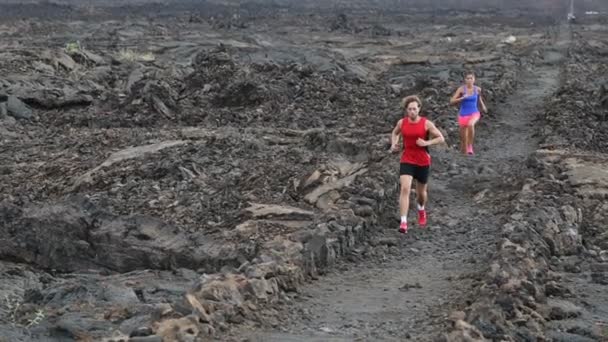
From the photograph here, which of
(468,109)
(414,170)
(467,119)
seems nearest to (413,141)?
(414,170)

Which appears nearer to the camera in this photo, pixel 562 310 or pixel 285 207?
pixel 562 310

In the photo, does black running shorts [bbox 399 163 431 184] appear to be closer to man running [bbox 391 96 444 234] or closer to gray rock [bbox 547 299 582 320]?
man running [bbox 391 96 444 234]

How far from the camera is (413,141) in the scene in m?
9.73

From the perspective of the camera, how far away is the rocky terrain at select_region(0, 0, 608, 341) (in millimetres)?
7191

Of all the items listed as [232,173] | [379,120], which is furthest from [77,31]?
[232,173]

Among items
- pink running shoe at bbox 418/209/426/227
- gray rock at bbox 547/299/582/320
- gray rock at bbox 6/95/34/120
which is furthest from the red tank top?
gray rock at bbox 6/95/34/120

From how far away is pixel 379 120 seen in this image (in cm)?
1792

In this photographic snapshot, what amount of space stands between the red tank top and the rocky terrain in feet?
2.57

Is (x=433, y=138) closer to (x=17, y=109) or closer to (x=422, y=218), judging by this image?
(x=422, y=218)

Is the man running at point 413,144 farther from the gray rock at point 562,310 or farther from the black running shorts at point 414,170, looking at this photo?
the gray rock at point 562,310

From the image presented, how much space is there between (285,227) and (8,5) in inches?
2166

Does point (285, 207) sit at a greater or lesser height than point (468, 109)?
lesser

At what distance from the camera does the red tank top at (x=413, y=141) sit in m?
9.67

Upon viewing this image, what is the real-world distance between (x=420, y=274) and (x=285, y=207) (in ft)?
9.86
